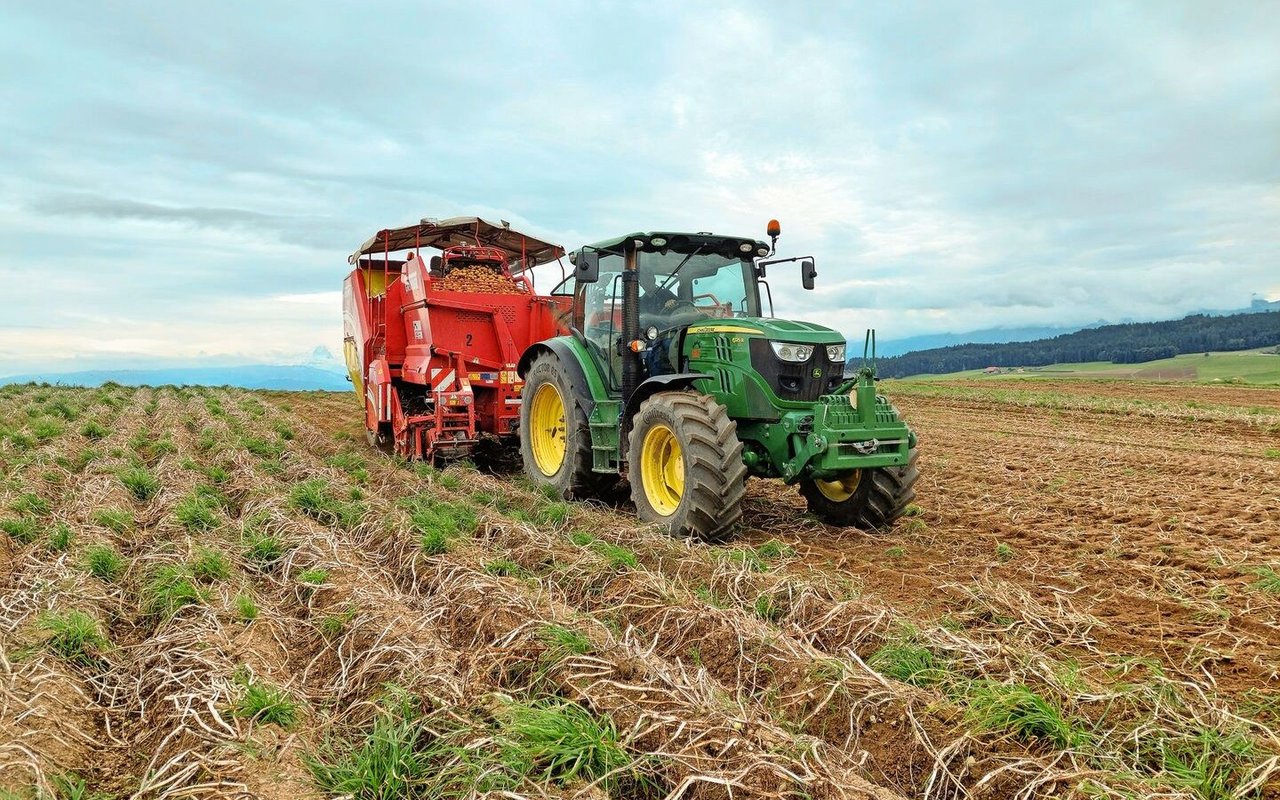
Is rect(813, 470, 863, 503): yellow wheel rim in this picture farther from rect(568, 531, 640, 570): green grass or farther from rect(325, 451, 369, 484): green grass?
rect(325, 451, 369, 484): green grass

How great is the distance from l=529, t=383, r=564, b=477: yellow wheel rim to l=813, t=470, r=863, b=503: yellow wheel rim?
9.37 feet

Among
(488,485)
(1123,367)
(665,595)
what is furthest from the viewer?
(1123,367)

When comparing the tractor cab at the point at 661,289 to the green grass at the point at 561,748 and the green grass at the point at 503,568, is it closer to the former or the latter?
the green grass at the point at 503,568

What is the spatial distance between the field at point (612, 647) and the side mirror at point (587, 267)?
78.1 inches

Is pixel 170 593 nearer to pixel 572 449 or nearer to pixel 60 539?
pixel 60 539

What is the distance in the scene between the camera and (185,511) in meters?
6.32

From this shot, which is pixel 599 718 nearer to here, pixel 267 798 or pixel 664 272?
pixel 267 798

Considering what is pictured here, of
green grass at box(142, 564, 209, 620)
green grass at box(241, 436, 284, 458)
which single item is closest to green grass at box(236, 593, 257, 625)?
green grass at box(142, 564, 209, 620)

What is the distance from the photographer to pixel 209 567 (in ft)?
16.3

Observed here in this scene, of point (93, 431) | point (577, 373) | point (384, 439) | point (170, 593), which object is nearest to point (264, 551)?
point (170, 593)

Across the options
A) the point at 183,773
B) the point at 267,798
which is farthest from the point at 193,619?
the point at 267,798

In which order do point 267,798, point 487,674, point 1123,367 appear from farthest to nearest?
point 1123,367
point 487,674
point 267,798

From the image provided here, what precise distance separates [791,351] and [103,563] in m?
5.07

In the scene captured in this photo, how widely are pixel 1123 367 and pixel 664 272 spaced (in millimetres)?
59718
